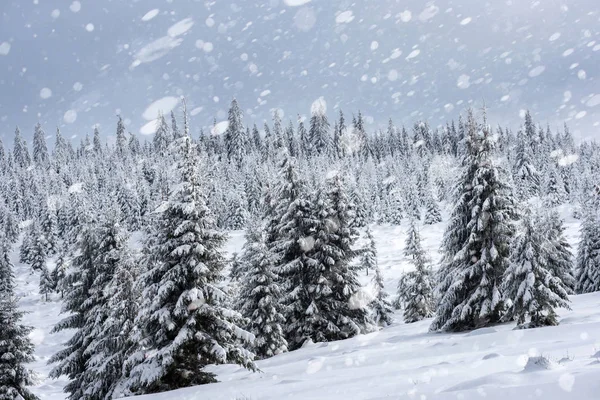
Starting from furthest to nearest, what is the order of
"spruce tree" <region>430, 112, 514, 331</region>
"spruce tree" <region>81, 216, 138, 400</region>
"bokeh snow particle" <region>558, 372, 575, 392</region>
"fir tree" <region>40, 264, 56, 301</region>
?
"fir tree" <region>40, 264, 56, 301</region> → "spruce tree" <region>81, 216, 138, 400</region> → "spruce tree" <region>430, 112, 514, 331</region> → "bokeh snow particle" <region>558, 372, 575, 392</region>

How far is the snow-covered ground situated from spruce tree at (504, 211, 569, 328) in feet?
3.29

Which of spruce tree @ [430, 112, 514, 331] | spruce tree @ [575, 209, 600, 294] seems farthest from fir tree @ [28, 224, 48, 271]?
Answer: spruce tree @ [430, 112, 514, 331]

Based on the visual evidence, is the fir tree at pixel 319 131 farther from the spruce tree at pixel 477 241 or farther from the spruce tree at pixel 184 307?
the spruce tree at pixel 184 307

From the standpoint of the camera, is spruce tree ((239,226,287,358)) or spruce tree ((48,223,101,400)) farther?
spruce tree ((239,226,287,358))

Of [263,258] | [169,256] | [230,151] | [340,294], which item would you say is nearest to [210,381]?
[169,256]

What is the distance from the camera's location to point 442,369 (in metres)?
8.67

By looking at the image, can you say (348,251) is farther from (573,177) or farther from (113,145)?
(113,145)

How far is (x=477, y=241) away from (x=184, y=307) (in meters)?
11.0

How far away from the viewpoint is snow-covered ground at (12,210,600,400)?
19.1 feet

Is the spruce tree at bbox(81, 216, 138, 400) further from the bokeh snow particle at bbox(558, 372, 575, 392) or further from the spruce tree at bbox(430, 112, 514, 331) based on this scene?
the bokeh snow particle at bbox(558, 372, 575, 392)

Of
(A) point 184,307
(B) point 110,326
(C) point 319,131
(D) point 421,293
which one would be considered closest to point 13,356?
(B) point 110,326

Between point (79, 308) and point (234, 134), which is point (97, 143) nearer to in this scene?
point (234, 134)

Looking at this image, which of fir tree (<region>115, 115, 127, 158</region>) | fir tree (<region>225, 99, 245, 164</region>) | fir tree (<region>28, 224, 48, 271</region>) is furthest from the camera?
Result: fir tree (<region>115, 115, 127, 158</region>)

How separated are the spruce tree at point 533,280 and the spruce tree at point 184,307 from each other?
8.59 meters
